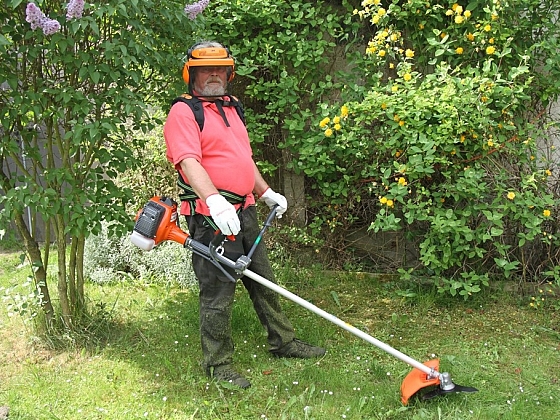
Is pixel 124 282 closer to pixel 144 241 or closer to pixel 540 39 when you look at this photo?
pixel 144 241

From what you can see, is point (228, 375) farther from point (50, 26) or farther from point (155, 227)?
point (50, 26)

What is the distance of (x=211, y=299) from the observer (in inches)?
126

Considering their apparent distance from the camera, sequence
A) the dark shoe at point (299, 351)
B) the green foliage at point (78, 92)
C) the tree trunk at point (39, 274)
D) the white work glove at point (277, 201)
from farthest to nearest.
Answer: the tree trunk at point (39, 274)
the dark shoe at point (299, 351)
the white work glove at point (277, 201)
the green foliage at point (78, 92)

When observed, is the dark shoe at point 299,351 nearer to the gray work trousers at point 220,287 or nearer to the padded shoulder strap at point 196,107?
the gray work trousers at point 220,287

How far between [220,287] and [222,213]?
22.8 inches

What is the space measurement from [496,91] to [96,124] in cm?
261

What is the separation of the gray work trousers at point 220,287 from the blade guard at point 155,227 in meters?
0.21

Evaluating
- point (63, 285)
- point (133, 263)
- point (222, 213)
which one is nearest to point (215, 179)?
point (222, 213)

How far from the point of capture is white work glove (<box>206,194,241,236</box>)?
9.17ft

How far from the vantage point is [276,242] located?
540cm

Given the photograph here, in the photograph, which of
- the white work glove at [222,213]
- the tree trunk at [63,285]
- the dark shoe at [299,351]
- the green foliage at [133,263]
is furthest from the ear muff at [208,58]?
the green foliage at [133,263]

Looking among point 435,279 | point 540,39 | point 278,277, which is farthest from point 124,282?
point 540,39

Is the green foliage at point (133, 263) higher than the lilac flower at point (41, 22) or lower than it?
lower

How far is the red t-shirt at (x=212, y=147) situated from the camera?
2.95 m
